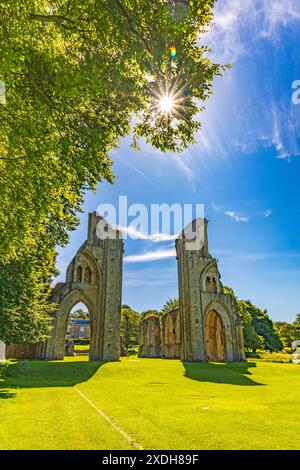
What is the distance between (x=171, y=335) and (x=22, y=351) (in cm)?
2408

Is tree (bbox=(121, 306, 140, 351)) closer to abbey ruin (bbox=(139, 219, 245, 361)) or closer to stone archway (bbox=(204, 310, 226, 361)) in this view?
stone archway (bbox=(204, 310, 226, 361))

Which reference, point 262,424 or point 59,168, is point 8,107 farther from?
point 262,424

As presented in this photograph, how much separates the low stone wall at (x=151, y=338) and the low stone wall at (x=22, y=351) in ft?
78.1

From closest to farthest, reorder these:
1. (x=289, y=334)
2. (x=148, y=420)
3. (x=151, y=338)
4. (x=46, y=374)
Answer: (x=148, y=420) → (x=46, y=374) → (x=151, y=338) → (x=289, y=334)

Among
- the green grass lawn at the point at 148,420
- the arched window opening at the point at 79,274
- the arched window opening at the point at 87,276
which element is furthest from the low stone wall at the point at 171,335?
the green grass lawn at the point at 148,420

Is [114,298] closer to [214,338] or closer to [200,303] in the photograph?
[200,303]

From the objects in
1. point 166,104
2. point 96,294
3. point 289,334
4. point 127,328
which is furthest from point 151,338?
point 166,104

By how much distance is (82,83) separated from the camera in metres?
8.23

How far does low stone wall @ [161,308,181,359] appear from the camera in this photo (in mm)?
51031

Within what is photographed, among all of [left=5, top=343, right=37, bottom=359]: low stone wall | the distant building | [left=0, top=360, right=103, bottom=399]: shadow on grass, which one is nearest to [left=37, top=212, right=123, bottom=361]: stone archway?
[left=5, top=343, right=37, bottom=359]: low stone wall

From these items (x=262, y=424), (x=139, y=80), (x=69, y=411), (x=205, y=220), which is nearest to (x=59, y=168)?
(x=139, y=80)

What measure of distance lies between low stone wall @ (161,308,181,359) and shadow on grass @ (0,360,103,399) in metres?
25.4

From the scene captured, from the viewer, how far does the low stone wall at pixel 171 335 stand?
51031 mm

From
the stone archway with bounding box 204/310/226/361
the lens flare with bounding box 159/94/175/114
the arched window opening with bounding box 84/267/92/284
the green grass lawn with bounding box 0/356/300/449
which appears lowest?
the green grass lawn with bounding box 0/356/300/449
